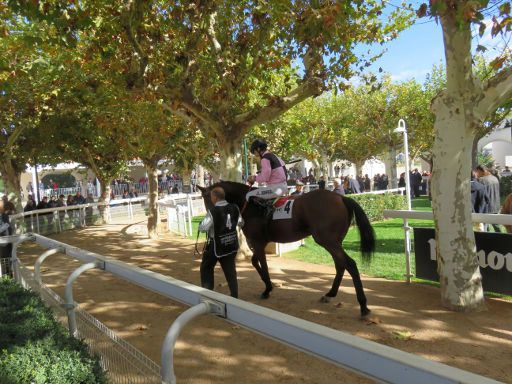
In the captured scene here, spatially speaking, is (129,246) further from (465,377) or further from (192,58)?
(465,377)

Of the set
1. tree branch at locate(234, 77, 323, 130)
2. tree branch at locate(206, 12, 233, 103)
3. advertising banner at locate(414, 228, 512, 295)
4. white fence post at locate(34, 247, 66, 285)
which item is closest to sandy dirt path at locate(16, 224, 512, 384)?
advertising banner at locate(414, 228, 512, 295)

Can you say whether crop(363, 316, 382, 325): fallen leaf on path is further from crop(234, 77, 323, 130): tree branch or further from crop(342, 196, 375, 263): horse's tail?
crop(234, 77, 323, 130): tree branch

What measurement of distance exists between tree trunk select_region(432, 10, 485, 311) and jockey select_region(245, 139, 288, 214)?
7.46 ft

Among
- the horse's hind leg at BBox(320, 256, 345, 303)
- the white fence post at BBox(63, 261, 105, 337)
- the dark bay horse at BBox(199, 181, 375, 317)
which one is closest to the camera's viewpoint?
the white fence post at BBox(63, 261, 105, 337)

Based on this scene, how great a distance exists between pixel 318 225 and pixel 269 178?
118 centimetres

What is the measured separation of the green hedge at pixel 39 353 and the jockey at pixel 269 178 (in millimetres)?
4045

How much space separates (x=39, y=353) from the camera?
2.07 meters

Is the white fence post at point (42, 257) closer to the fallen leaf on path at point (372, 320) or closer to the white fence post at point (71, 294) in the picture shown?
the white fence post at point (71, 294)

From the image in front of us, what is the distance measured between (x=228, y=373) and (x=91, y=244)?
33.3ft

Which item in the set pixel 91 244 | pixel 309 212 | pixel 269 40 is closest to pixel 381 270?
pixel 309 212

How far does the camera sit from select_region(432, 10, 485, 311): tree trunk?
5293 millimetres

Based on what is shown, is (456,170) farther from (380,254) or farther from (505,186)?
(505,186)

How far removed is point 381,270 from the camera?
322 inches

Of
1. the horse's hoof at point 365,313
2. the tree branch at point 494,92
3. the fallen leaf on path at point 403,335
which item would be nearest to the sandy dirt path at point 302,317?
the fallen leaf on path at point 403,335
